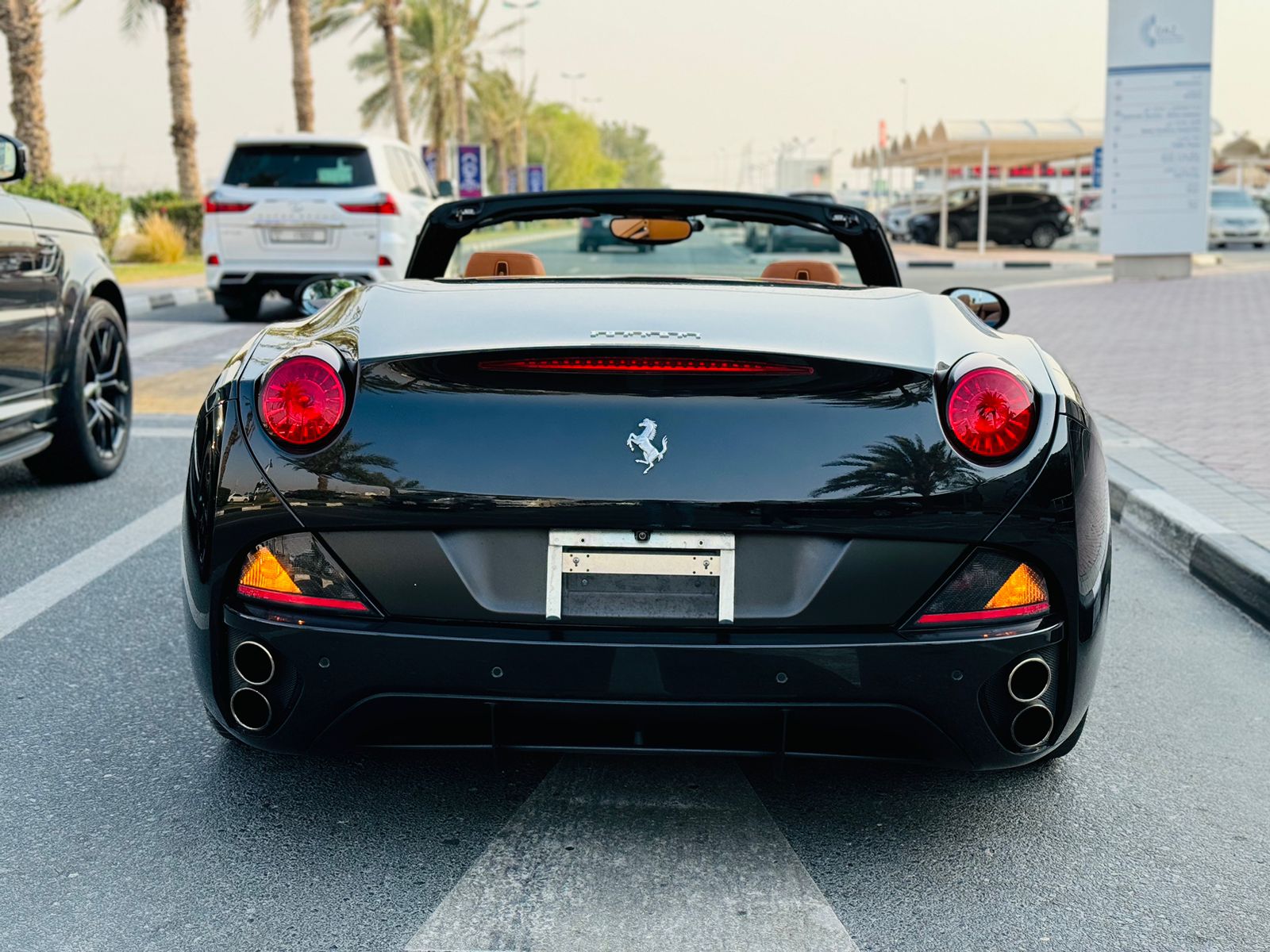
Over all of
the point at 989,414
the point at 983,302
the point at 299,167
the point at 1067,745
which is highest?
the point at 299,167

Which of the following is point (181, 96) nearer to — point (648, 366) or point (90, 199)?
point (90, 199)

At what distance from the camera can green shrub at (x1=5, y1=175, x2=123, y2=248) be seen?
23391 millimetres

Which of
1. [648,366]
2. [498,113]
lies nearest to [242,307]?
[648,366]

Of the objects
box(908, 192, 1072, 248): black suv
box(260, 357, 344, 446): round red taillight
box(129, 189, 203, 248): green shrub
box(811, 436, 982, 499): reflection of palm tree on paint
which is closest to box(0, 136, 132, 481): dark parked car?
box(260, 357, 344, 446): round red taillight

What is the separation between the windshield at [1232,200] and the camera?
38.0 metres

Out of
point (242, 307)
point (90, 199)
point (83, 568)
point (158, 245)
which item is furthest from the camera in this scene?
point (158, 245)

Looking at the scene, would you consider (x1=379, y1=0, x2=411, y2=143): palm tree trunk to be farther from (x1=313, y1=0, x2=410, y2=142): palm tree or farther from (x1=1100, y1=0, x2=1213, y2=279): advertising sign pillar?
(x1=1100, y1=0, x2=1213, y2=279): advertising sign pillar

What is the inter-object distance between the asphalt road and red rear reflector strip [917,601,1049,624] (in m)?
0.52

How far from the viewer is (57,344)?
6211 millimetres

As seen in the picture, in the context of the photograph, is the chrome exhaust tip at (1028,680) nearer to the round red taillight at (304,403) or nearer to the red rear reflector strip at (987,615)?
the red rear reflector strip at (987,615)

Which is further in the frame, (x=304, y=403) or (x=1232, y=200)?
(x=1232, y=200)

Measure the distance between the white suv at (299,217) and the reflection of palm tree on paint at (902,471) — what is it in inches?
508

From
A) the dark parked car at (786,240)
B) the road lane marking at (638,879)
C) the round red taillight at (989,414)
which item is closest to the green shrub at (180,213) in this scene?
the dark parked car at (786,240)

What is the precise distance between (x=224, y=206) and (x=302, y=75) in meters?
20.7
